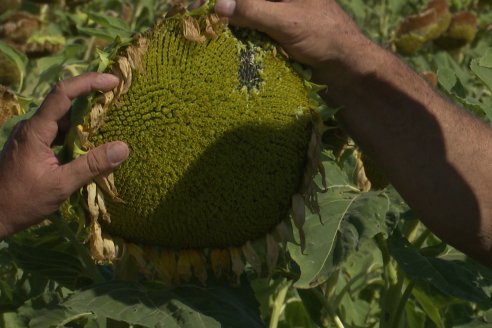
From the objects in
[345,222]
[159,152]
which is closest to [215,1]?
[159,152]

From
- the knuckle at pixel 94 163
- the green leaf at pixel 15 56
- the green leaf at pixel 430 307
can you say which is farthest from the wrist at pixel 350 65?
the green leaf at pixel 15 56

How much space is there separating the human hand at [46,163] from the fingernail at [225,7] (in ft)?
0.70

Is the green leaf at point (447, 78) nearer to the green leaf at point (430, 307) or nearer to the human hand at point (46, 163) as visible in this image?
the green leaf at point (430, 307)

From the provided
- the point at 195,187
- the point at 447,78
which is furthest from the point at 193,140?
the point at 447,78

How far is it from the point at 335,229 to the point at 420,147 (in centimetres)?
23

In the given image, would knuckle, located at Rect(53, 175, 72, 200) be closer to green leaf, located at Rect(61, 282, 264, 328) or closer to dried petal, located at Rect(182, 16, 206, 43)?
green leaf, located at Rect(61, 282, 264, 328)

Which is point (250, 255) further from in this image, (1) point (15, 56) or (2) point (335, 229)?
(1) point (15, 56)

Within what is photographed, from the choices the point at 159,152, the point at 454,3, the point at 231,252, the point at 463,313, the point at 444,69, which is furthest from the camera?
the point at 454,3

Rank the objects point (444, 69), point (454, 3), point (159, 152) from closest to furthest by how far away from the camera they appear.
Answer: point (159, 152) → point (444, 69) → point (454, 3)

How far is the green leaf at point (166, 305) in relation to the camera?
175 centimetres

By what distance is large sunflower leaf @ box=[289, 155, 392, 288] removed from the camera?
6.60 feet

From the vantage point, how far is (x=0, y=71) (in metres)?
3.41

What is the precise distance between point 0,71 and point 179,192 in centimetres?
182

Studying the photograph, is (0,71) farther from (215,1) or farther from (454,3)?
(454,3)
